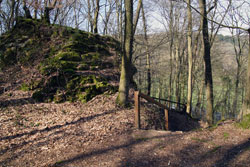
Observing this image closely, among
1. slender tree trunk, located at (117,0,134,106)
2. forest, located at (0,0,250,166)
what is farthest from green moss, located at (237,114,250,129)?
slender tree trunk, located at (117,0,134,106)

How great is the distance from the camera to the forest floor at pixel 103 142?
3.68m

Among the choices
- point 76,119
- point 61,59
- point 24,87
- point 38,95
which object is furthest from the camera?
point 61,59

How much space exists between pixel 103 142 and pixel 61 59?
5789 mm

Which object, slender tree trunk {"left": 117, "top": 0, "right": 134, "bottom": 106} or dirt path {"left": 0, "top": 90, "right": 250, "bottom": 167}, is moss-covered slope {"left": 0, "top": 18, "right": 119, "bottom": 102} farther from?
dirt path {"left": 0, "top": 90, "right": 250, "bottom": 167}

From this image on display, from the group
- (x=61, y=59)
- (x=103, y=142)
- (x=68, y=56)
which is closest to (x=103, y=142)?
(x=103, y=142)

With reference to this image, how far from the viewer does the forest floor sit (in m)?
3.68

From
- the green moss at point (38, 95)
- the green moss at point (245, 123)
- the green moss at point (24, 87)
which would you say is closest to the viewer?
the green moss at point (245, 123)

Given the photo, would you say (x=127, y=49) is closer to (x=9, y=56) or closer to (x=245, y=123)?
(x=245, y=123)

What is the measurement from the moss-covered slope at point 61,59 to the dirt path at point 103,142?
164cm

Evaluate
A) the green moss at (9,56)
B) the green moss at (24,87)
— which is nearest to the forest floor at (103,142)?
the green moss at (24,87)

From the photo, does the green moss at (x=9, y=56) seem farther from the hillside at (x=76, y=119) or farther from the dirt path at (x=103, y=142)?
the dirt path at (x=103, y=142)

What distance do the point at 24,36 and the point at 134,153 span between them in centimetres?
965

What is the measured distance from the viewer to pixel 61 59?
9109 millimetres

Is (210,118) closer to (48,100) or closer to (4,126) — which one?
(48,100)
